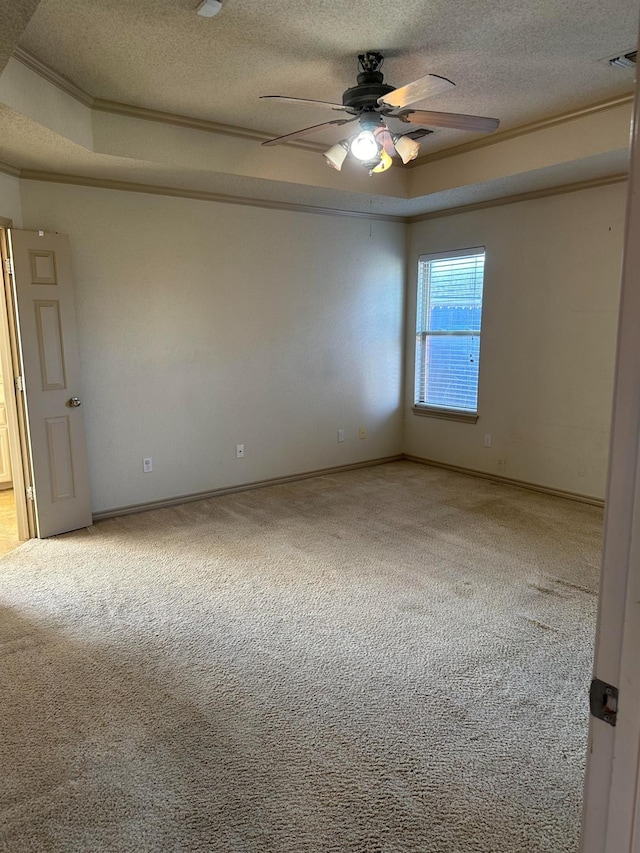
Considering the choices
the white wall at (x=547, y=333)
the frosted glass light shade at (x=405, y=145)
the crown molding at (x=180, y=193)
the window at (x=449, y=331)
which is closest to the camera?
the frosted glass light shade at (x=405, y=145)

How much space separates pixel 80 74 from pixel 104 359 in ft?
6.32

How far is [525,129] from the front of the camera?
4.05 meters

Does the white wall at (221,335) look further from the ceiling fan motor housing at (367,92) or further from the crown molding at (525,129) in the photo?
the ceiling fan motor housing at (367,92)

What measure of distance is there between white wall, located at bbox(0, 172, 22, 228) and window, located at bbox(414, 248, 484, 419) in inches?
149

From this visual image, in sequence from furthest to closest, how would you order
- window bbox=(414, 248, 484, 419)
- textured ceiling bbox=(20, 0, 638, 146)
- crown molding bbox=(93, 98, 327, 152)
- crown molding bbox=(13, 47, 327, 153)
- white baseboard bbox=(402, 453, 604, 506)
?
1. window bbox=(414, 248, 484, 419)
2. white baseboard bbox=(402, 453, 604, 506)
3. crown molding bbox=(93, 98, 327, 152)
4. crown molding bbox=(13, 47, 327, 153)
5. textured ceiling bbox=(20, 0, 638, 146)

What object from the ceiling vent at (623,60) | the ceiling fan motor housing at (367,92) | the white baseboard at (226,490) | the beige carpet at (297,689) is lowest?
the beige carpet at (297,689)

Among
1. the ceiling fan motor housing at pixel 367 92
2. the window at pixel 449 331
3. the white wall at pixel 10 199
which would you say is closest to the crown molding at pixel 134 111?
the white wall at pixel 10 199

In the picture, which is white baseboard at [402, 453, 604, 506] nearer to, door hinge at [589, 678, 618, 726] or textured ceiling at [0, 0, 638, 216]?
textured ceiling at [0, 0, 638, 216]

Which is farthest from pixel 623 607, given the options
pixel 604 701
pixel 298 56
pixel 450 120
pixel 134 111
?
pixel 134 111

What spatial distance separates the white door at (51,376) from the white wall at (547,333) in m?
3.60

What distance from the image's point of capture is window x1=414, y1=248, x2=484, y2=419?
547cm

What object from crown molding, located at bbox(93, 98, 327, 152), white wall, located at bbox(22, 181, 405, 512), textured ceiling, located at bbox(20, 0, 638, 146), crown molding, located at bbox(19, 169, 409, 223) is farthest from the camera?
white wall, located at bbox(22, 181, 405, 512)

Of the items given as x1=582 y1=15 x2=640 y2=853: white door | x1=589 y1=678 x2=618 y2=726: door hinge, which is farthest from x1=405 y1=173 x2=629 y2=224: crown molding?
x1=589 y1=678 x2=618 y2=726: door hinge

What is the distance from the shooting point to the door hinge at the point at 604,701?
26.3 inches
